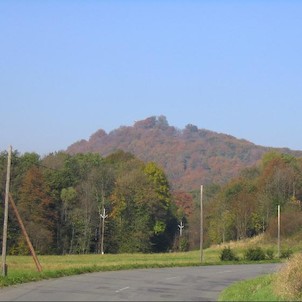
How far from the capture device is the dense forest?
85.1m

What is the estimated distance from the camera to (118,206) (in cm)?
9200

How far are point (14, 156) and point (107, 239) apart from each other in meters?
17.2

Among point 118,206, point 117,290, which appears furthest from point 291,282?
point 118,206

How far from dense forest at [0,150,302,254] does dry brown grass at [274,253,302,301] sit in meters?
60.9

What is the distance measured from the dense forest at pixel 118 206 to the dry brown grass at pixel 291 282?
60.9 metres

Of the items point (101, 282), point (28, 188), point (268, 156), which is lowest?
point (101, 282)

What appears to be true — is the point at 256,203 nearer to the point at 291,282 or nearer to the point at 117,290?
the point at 117,290

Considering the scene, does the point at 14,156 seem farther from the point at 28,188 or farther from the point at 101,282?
the point at 101,282

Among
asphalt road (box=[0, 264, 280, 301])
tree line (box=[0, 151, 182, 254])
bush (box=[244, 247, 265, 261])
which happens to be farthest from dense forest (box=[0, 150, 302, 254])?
asphalt road (box=[0, 264, 280, 301])

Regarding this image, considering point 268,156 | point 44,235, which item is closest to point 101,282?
point 44,235

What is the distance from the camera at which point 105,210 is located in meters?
94.4

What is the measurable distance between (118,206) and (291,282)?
236ft

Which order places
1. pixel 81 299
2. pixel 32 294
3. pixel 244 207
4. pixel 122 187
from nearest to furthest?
1. pixel 81 299
2. pixel 32 294
3. pixel 122 187
4. pixel 244 207

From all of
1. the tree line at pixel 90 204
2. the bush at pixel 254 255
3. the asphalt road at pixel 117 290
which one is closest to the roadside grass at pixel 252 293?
the asphalt road at pixel 117 290
